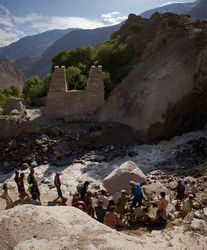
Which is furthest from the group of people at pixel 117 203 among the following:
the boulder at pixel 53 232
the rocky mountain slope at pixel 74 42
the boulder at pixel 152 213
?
the rocky mountain slope at pixel 74 42

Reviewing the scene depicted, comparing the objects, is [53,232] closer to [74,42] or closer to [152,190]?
[152,190]

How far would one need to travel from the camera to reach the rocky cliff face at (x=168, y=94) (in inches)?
524

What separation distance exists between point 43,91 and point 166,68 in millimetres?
Answer: 10847

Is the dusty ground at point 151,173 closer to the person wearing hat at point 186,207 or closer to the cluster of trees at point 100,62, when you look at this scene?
the person wearing hat at point 186,207

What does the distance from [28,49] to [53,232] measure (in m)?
155

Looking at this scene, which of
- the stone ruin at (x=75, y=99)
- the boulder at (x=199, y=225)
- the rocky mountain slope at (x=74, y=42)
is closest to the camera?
the boulder at (x=199, y=225)

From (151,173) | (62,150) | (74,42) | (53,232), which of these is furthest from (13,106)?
(74,42)

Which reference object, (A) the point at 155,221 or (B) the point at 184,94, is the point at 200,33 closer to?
(B) the point at 184,94

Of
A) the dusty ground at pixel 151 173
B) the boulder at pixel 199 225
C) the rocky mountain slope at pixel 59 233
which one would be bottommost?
the dusty ground at pixel 151 173

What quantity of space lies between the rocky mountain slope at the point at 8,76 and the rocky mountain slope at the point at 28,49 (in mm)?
35220

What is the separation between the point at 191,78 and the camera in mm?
13766

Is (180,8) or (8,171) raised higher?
(180,8)

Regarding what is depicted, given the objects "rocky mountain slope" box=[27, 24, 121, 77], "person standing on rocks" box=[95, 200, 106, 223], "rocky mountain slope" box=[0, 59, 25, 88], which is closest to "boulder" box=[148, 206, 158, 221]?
"person standing on rocks" box=[95, 200, 106, 223]

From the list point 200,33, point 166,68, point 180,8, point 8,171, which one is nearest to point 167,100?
point 166,68
